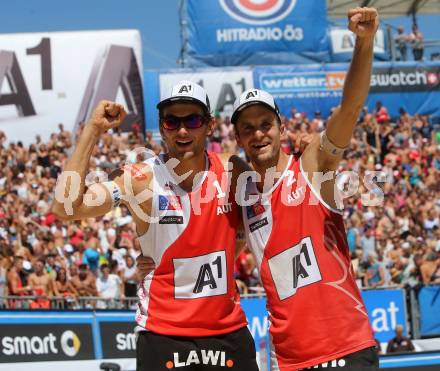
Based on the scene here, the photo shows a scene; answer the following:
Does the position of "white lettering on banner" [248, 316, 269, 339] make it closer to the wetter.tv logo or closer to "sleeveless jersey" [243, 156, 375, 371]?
"sleeveless jersey" [243, 156, 375, 371]

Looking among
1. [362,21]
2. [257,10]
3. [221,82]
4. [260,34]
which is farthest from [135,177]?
[257,10]

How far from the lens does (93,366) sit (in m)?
9.03

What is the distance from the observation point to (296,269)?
375 centimetres

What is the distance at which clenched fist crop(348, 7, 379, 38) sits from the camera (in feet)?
11.2

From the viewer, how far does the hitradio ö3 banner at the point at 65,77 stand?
20.5 metres

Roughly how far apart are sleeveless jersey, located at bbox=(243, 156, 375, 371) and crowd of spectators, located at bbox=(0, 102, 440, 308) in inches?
250

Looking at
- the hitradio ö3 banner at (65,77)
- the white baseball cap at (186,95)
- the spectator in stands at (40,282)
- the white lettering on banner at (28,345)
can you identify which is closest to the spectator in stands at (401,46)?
the hitradio ö3 banner at (65,77)

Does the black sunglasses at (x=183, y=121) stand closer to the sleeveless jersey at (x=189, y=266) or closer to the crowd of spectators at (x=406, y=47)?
the sleeveless jersey at (x=189, y=266)

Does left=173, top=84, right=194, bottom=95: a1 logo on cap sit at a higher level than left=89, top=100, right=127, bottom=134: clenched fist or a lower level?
higher

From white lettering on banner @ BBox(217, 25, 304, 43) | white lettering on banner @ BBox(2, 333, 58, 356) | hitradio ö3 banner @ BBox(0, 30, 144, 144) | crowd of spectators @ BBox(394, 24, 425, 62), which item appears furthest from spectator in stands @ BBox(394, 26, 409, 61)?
white lettering on banner @ BBox(2, 333, 58, 356)

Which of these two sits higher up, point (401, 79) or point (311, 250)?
point (401, 79)

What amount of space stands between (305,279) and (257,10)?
71.9 ft

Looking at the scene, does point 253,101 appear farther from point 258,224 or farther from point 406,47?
point 406,47

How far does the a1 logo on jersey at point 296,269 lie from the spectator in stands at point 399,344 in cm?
734
